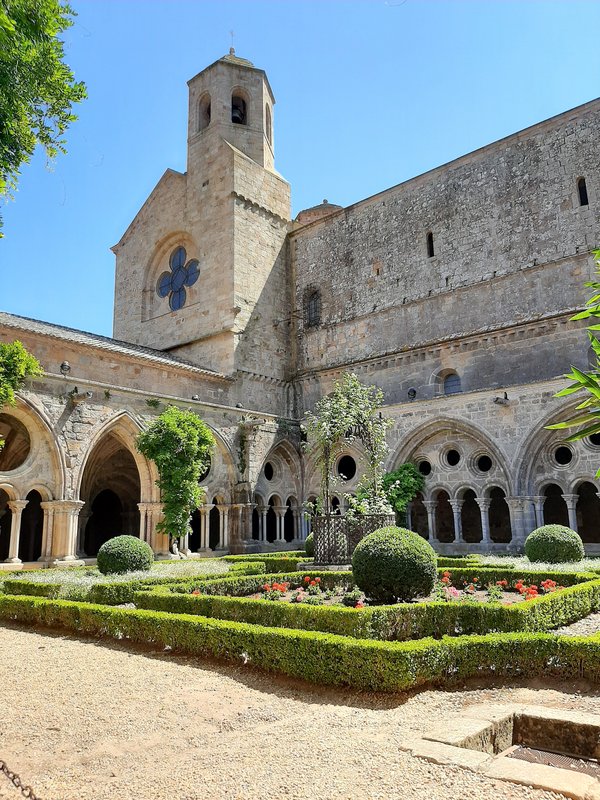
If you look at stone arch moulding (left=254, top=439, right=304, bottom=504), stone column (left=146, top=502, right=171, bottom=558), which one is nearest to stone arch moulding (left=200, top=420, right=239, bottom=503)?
stone arch moulding (left=254, top=439, right=304, bottom=504)

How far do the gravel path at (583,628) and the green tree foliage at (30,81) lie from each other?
8.24m

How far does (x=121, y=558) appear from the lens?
39.4 feet

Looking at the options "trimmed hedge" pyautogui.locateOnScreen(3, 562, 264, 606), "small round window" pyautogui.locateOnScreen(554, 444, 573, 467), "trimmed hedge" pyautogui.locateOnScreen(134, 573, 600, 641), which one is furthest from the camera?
"small round window" pyautogui.locateOnScreen(554, 444, 573, 467)

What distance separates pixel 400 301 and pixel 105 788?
19435 mm

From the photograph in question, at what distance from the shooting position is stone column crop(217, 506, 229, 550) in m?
19.1

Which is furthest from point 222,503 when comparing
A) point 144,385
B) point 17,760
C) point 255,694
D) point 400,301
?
point 17,760

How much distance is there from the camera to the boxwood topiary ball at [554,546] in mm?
12133

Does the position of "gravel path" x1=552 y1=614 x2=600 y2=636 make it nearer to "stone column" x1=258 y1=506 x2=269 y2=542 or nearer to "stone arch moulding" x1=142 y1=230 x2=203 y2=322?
"stone column" x1=258 y1=506 x2=269 y2=542

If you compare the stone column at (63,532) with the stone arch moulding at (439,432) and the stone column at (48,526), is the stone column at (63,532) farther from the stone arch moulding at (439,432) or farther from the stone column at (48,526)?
the stone arch moulding at (439,432)

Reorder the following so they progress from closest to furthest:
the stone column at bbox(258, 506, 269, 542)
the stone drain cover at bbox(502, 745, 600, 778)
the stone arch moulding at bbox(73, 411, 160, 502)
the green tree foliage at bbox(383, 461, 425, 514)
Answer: the stone drain cover at bbox(502, 745, 600, 778), the stone arch moulding at bbox(73, 411, 160, 502), the green tree foliage at bbox(383, 461, 425, 514), the stone column at bbox(258, 506, 269, 542)

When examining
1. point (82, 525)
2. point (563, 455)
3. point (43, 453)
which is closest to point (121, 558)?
point (43, 453)

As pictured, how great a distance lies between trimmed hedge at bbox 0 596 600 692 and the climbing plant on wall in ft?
28.1

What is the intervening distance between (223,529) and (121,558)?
728 centimetres

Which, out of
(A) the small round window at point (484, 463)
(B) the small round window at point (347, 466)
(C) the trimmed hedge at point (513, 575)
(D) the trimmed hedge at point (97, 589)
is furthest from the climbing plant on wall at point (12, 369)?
(A) the small round window at point (484, 463)
